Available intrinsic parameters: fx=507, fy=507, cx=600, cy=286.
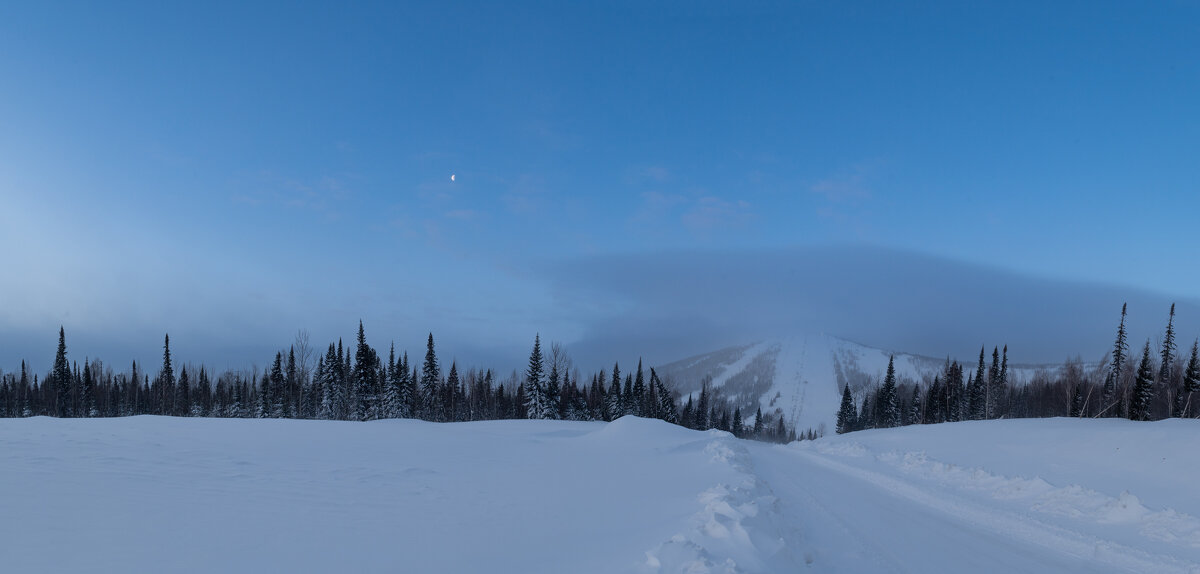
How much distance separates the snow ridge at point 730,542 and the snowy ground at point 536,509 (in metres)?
0.04

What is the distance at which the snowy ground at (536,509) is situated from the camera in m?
5.94

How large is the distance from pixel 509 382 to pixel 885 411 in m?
69.7

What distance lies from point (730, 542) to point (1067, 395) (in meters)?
73.4

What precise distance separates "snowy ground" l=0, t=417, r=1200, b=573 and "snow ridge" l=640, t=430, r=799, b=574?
38 mm

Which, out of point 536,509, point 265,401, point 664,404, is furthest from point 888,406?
point 265,401

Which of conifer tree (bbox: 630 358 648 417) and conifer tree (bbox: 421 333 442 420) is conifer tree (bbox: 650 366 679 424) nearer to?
conifer tree (bbox: 630 358 648 417)

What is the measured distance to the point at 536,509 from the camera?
363 inches

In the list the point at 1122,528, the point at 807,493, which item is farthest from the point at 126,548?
the point at 1122,528

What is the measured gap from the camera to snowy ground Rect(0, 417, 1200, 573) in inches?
234

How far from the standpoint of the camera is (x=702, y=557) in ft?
17.9

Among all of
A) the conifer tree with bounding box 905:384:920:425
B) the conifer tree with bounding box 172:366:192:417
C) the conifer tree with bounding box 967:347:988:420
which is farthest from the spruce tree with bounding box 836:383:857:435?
the conifer tree with bounding box 172:366:192:417

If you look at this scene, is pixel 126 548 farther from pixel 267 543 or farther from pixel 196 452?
pixel 196 452

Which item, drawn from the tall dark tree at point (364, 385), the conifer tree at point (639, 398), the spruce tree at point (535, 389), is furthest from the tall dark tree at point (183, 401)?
the conifer tree at point (639, 398)

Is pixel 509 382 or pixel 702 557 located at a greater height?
pixel 702 557
